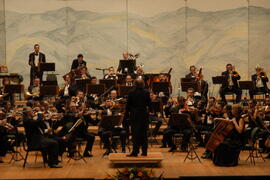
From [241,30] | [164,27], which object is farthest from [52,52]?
[241,30]

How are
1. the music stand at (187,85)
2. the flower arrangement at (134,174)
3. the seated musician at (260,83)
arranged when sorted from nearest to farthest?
the flower arrangement at (134,174), the music stand at (187,85), the seated musician at (260,83)

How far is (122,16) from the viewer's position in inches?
771

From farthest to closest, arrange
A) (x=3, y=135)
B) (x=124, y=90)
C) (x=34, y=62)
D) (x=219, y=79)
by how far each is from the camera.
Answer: (x=34, y=62), (x=219, y=79), (x=124, y=90), (x=3, y=135)

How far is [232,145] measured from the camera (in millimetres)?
10617

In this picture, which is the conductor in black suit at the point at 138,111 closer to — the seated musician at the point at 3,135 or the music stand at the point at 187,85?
the seated musician at the point at 3,135

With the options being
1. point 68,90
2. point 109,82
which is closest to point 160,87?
point 109,82

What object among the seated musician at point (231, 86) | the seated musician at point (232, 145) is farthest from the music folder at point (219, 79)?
the seated musician at point (232, 145)

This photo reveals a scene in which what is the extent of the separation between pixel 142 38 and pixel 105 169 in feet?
33.0

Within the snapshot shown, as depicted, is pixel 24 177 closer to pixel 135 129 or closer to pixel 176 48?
pixel 135 129

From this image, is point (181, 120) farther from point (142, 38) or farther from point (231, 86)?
point (142, 38)

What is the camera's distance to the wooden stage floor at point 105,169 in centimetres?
981

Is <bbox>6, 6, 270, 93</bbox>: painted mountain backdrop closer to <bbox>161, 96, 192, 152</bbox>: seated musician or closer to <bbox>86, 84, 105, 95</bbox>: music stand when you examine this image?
<bbox>86, 84, 105, 95</bbox>: music stand

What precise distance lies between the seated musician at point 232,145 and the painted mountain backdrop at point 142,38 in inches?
349

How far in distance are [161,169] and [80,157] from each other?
2160 mm
